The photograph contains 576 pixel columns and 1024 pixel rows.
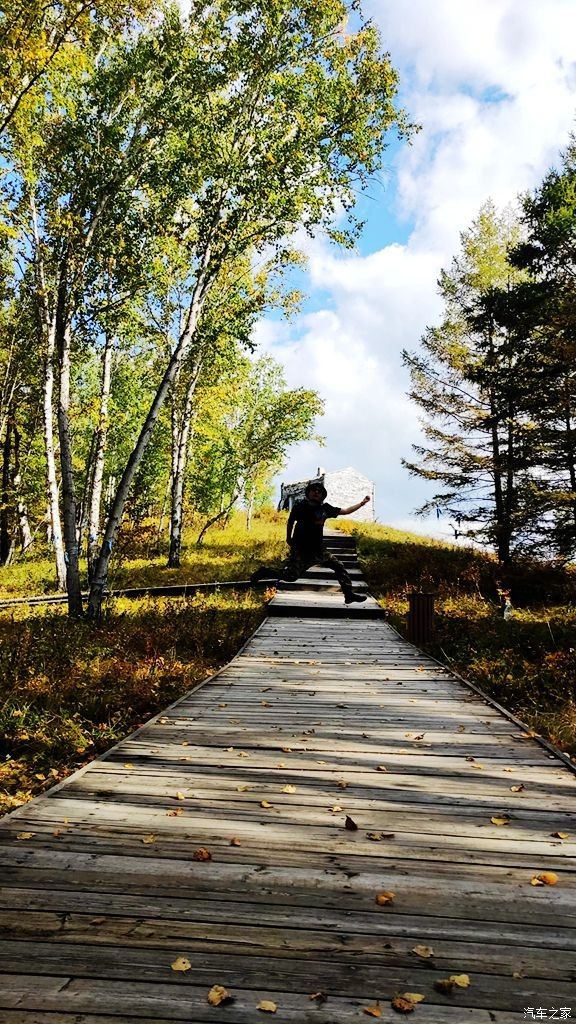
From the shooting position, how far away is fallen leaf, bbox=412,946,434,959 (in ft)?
7.56

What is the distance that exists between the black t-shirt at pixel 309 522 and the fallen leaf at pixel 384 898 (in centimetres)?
794

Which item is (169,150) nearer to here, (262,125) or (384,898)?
(262,125)

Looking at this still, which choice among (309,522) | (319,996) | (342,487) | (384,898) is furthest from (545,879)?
(342,487)

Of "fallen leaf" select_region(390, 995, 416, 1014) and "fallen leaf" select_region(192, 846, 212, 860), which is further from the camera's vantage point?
"fallen leaf" select_region(192, 846, 212, 860)

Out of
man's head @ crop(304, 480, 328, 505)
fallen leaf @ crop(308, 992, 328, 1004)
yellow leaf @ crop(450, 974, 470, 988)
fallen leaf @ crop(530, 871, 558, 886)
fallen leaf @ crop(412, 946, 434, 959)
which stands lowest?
fallen leaf @ crop(530, 871, 558, 886)

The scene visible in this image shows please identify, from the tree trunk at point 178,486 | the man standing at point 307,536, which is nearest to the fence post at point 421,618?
the man standing at point 307,536

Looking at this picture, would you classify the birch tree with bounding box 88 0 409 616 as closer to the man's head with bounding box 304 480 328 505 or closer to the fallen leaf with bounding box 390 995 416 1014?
the man's head with bounding box 304 480 328 505

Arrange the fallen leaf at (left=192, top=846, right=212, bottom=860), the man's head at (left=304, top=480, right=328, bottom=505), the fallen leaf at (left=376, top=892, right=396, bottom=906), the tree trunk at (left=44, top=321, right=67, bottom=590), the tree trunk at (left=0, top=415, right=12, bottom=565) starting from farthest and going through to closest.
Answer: the tree trunk at (left=0, top=415, right=12, bottom=565) → the tree trunk at (left=44, top=321, right=67, bottom=590) → the man's head at (left=304, top=480, right=328, bottom=505) → the fallen leaf at (left=192, top=846, right=212, bottom=860) → the fallen leaf at (left=376, top=892, right=396, bottom=906)

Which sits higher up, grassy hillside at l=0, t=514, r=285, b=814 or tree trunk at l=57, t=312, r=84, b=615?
tree trunk at l=57, t=312, r=84, b=615

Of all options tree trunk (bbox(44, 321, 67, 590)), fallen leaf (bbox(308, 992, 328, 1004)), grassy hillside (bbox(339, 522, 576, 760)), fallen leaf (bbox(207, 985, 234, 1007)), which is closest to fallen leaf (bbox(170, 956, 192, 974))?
fallen leaf (bbox(207, 985, 234, 1007))

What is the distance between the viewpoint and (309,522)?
10.8 m

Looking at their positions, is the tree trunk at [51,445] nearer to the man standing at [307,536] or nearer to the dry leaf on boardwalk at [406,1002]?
the man standing at [307,536]

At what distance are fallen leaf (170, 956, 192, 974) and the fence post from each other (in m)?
9.05

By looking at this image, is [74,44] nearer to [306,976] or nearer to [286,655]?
[286,655]
